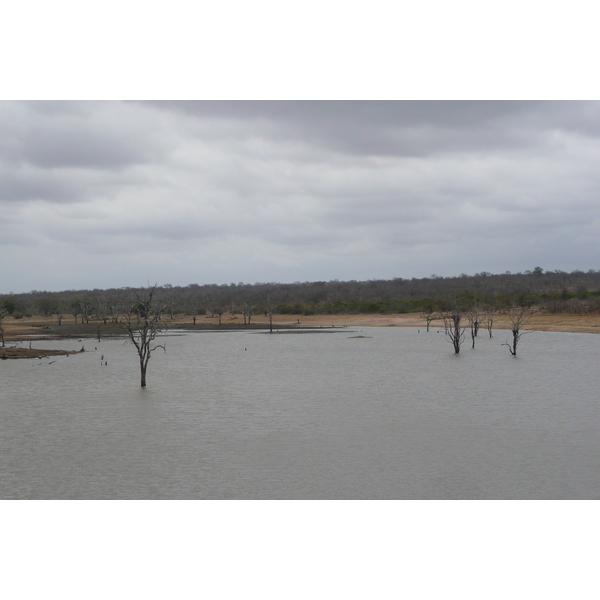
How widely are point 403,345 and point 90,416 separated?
111ft

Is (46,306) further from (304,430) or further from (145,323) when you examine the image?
(304,430)

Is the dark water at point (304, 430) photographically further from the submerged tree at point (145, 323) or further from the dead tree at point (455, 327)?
the dead tree at point (455, 327)

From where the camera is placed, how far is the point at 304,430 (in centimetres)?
1864

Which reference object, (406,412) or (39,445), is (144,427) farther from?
(406,412)

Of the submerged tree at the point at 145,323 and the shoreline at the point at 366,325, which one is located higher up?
the submerged tree at the point at 145,323

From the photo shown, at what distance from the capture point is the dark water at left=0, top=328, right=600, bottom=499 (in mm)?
13156

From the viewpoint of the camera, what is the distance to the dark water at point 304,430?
13.2 metres

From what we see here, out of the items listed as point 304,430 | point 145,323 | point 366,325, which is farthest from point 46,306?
point 304,430

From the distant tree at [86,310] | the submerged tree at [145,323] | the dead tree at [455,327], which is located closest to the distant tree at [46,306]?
the distant tree at [86,310]

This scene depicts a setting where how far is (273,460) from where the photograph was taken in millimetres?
15117

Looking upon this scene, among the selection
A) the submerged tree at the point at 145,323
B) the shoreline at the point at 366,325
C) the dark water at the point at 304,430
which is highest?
the submerged tree at the point at 145,323

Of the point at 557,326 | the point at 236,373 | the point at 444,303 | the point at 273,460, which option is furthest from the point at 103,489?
the point at 444,303

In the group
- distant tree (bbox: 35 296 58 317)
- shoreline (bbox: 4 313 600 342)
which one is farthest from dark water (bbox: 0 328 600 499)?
distant tree (bbox: 35 296 58 317)

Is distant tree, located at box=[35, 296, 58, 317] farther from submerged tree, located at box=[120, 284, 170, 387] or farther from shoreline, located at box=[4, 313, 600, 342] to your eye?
submerged tree, located at box=[120, 284, 170, 387]
